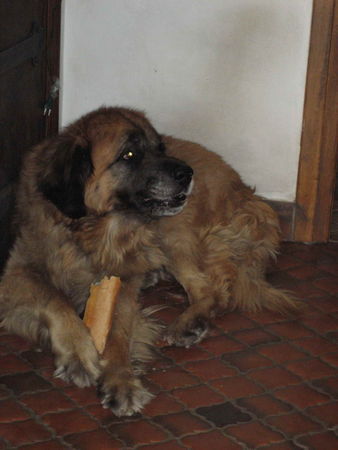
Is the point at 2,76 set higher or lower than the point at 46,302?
higher

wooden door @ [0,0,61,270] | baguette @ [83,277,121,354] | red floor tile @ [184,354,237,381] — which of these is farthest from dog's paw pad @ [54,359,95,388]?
wooden door @ [0,0,61,270]

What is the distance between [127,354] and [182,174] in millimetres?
753

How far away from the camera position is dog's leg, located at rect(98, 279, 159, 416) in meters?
2.97

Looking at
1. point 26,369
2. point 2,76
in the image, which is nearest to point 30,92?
point 2,76

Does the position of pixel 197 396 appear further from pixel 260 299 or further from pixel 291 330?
pixel 260 299

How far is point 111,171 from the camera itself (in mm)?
3367

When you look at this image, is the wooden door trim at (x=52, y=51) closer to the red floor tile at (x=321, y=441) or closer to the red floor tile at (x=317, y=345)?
the red floor tile at (x=317, y=345)

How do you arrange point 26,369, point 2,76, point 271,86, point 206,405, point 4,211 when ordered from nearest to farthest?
1. point 206,405
2. point 26,369
3. point 2,76
4. point 4,211
5. point 271,86

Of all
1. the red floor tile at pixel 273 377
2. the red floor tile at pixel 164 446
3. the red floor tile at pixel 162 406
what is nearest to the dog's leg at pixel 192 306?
the red floor tile at pixel 273 377

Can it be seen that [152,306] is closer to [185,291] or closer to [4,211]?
[185,291]

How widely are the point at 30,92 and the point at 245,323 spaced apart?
150cm

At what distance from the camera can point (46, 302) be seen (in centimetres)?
331

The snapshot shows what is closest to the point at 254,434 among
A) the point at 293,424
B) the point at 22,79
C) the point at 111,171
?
the point at 293,424

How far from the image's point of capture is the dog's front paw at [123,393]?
2946mm
